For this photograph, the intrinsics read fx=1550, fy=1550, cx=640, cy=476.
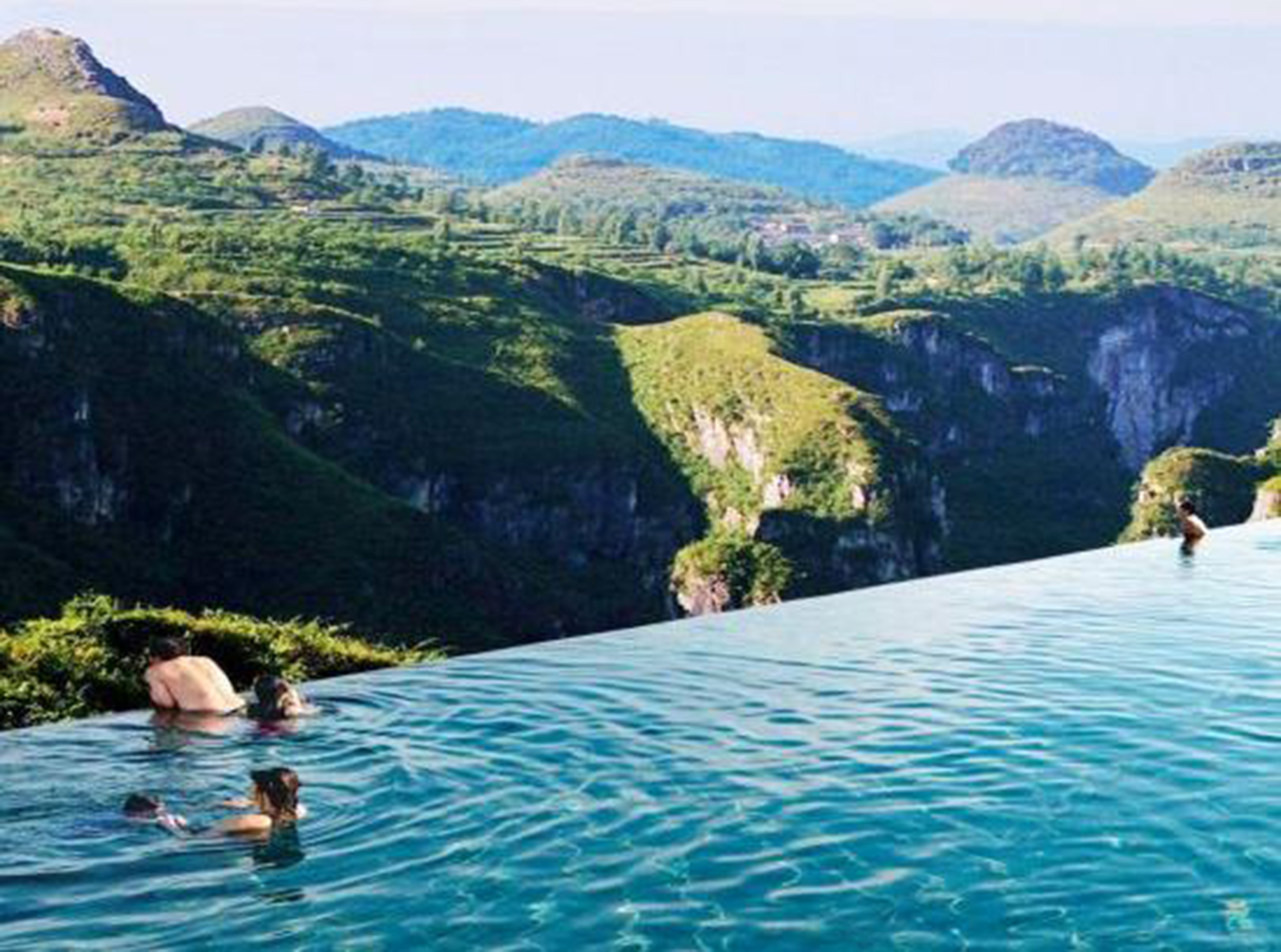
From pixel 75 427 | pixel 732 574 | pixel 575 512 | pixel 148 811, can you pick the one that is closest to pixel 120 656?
pixel 148 811

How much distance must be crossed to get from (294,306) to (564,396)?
3324 cm

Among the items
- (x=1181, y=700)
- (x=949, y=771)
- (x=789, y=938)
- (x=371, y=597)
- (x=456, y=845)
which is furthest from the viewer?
(x=371, y=597)

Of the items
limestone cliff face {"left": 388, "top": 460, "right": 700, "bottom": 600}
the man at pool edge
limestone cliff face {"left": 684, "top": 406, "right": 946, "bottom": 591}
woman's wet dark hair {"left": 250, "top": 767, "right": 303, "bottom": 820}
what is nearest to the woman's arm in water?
woman's wet dark hair {"left": 250, "top": 767, "right": 303, "bottom": 820}

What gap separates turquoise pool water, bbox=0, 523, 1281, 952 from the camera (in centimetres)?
1852

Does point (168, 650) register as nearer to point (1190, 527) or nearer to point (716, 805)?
point (716, 805)

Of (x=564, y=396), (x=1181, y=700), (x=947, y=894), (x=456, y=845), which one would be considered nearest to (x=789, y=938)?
(x=947, y=894)

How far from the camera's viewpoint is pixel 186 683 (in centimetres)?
2945

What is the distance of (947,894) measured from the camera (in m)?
19.4

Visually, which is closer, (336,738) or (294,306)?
(336,738)

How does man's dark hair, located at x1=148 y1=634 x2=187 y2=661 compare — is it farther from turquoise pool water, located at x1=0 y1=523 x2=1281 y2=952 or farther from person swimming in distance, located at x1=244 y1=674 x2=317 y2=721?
person swimming in distance, located at x1=244 y1=674 x2=317 y2=721

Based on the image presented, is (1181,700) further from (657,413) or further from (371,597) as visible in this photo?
(657,413)

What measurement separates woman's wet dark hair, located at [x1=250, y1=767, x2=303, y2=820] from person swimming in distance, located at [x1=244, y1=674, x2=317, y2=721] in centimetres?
664

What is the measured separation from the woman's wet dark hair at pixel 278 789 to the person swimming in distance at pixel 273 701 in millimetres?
6640

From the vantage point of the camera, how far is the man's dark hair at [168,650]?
29.9 metres
